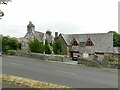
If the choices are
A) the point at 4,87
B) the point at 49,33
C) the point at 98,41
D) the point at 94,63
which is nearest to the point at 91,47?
the point at 98,41

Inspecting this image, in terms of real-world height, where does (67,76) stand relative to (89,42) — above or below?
below

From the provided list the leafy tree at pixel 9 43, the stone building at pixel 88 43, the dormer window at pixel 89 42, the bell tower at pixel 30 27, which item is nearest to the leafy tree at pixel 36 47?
the leafy tree at pixel 9 43

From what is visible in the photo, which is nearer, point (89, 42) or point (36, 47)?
point (36, 47)

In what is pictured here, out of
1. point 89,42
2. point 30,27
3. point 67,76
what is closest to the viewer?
point 67,76

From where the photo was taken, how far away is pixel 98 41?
72625 mm

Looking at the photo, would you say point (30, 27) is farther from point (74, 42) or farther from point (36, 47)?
point (36, 47)

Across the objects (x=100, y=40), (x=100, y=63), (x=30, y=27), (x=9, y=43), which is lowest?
(x=100, y=63)

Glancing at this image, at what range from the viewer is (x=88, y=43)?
242 ft

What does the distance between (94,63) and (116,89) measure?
911 inches

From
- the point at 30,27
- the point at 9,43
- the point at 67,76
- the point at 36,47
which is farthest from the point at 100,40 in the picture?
the point at 67,76

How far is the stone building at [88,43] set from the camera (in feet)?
230

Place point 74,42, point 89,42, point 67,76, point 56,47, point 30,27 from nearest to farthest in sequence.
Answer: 1. point 67,76
2. point 56,47
3. point 89,42
4. point 30,27
5. point 74,42

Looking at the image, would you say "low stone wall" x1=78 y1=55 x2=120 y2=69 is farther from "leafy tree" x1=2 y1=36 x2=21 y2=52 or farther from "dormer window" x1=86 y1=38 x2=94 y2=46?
"dormer window" x1=86 y1=38 x2=94 y2=46

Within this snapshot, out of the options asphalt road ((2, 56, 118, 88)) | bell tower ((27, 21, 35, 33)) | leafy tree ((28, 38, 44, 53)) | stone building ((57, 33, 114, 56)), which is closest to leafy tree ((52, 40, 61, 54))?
stone building ((57, 33, 114, 56))
